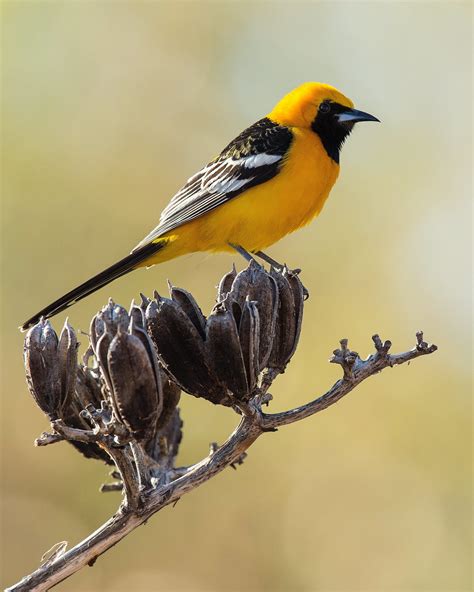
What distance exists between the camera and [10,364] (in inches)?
222

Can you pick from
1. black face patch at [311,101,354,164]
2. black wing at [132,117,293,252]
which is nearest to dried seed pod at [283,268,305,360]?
black wing at [132,117,293,252]

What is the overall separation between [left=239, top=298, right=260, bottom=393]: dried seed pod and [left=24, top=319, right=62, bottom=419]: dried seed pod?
0.54 meters

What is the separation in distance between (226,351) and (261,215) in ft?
9.62

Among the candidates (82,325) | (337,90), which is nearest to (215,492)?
(82,325)

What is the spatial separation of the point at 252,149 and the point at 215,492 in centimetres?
235

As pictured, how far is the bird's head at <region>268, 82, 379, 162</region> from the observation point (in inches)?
229

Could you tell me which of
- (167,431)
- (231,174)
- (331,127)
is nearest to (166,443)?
(167,431)

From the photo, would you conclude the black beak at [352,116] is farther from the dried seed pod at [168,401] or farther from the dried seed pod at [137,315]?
the dried seed pod at [137,315]

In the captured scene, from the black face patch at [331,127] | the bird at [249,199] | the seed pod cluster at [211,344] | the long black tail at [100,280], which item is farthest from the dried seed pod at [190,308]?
the black face patch at [331,127]

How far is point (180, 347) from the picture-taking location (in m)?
2.32

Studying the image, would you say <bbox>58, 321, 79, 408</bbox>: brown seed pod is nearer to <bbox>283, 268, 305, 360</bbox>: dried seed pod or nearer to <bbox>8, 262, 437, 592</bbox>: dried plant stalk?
<bbox>8, 262, 437, 592</bbox>: dried plant stalk

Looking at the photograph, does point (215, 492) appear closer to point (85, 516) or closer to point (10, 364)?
point (85, 516)

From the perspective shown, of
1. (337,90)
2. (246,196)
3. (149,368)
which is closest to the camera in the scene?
(149,368)

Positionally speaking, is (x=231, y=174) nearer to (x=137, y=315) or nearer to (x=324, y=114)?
(x=324, y=114)
